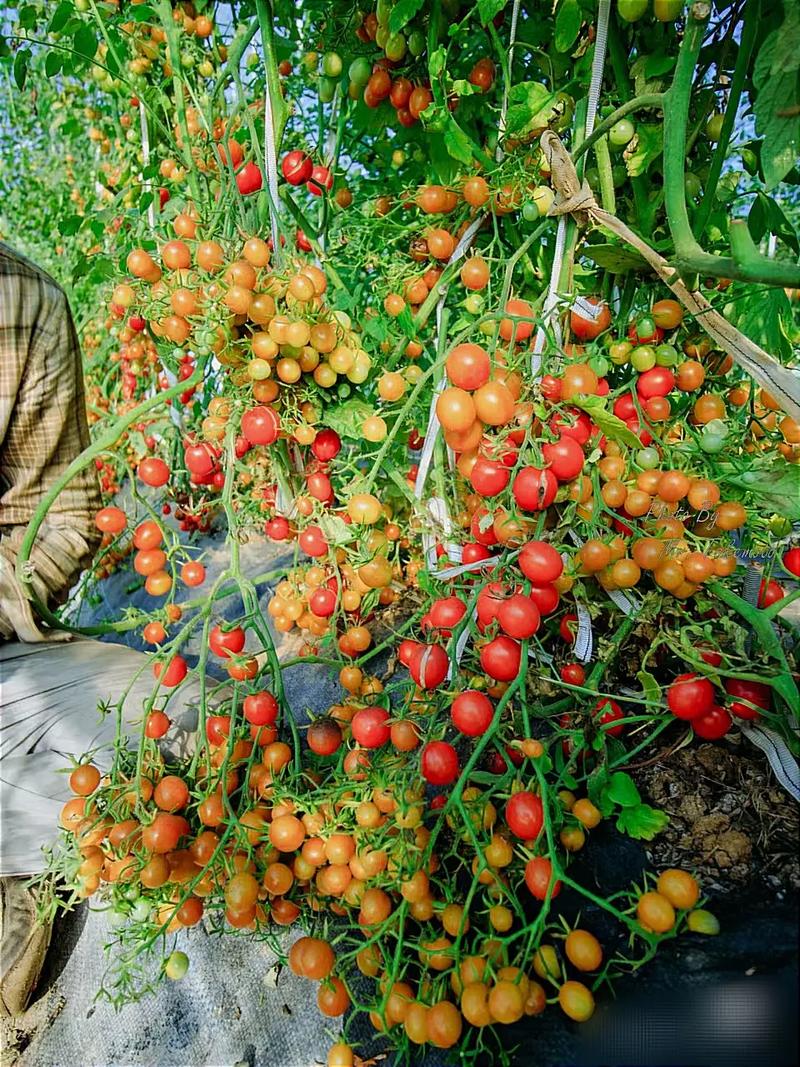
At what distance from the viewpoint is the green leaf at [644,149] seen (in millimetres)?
709

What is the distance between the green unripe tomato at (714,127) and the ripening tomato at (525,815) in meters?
0.68

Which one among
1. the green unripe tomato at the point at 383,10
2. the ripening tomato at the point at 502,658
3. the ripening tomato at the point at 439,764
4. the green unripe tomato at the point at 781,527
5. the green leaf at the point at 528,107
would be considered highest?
the green unripe tomato at the point at 383,10

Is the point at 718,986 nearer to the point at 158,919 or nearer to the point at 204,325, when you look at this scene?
the point at 158,919

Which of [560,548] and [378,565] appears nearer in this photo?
[560,548]

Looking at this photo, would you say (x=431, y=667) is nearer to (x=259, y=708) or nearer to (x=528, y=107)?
(x=259, y=708)

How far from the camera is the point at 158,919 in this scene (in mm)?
733

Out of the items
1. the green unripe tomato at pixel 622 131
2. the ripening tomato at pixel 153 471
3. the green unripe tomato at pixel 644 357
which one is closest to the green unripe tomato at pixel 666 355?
the green unripe tomato at pixel 644 357

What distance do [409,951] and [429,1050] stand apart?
3.5 inches

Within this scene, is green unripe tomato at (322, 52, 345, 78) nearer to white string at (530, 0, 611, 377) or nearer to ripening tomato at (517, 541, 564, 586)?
white string at (530, 0, 611, 377)

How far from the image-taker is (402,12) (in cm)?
73

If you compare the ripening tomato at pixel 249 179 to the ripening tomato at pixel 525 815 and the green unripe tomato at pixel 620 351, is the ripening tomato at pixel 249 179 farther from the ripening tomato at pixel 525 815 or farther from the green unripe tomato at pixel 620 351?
the ripening tomato at pixel 525 815

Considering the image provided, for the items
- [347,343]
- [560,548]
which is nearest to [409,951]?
[560,548]

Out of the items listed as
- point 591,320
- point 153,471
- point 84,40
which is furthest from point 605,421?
point 84,40

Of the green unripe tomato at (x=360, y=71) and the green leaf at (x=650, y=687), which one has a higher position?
the green unripe tomato at (x=360, y=71)
